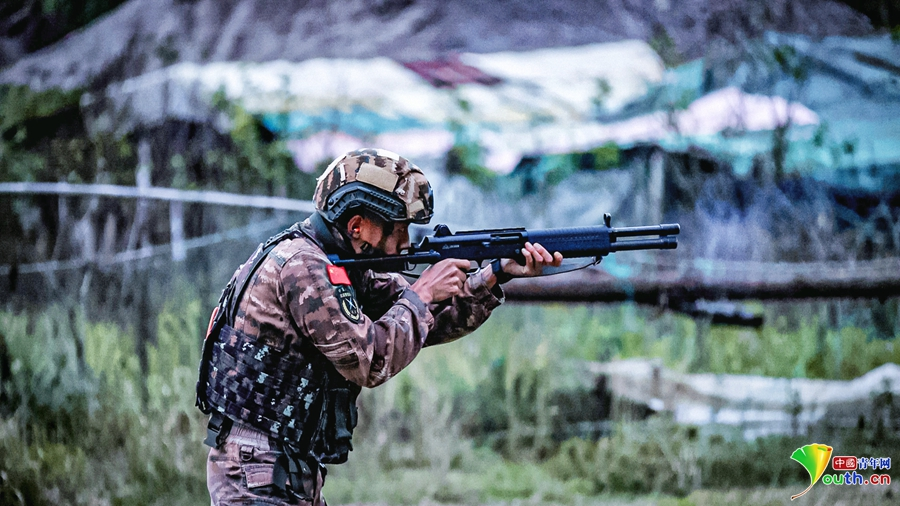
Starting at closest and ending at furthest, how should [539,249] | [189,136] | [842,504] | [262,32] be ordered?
[539,249] → [842,504] → [189,136] → [262,32]

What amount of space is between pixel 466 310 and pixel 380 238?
0.39 metres

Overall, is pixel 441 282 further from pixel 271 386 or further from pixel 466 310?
pixel 271 386

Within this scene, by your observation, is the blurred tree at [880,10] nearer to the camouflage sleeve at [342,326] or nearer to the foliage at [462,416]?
the foliage at [462,416]

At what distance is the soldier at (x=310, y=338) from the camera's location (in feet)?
7.43

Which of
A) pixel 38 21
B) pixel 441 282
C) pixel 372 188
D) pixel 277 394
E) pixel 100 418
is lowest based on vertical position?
pixel 100 418

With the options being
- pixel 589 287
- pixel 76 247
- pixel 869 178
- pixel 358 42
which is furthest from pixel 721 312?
pixel 76 247

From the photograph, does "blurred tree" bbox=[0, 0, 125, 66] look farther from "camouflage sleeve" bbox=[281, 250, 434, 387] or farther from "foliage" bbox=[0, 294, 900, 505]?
"camouflage sleeve" bbox=[281, 250, 434, 387]

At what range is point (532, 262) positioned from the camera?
265 cm

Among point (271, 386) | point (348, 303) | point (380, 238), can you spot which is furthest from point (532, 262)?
point (271, 386)

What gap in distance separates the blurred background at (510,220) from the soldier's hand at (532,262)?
2.31 m

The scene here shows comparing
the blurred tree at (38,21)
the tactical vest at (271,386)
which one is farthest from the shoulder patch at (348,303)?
the blurred tree at (38,21)

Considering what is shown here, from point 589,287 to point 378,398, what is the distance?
4.50 feet

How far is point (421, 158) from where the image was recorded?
521 centimetres

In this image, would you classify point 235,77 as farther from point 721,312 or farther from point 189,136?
point 721,312
